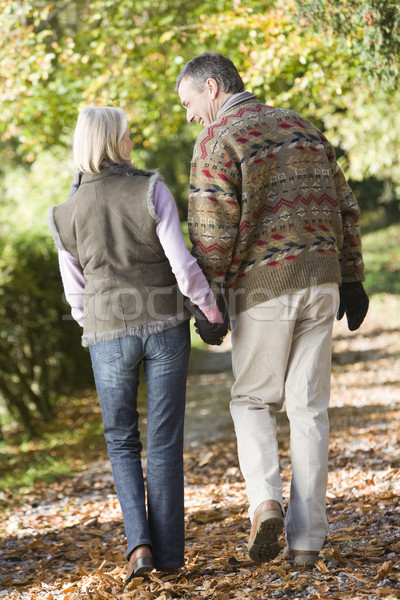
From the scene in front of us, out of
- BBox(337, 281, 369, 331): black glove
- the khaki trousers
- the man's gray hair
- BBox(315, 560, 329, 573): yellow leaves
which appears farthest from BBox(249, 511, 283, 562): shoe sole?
the man's gray hair

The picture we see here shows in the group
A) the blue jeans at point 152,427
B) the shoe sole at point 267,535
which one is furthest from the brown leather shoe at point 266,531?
the blue jeans at point 152,427

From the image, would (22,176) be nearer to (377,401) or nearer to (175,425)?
(377,401)

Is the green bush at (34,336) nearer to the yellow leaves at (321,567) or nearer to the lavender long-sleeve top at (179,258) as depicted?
the lavender long-sleeve top at (179,258)

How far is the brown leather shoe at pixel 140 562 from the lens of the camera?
2717 millimetres

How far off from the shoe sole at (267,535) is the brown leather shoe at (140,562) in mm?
409

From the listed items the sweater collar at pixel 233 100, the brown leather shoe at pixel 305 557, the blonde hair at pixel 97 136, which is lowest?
the brown leather shoe at pixel 305 557

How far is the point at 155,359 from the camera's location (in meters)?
2.75

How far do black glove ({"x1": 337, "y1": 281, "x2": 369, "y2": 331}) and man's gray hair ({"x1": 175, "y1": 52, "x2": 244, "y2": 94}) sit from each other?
1.03m

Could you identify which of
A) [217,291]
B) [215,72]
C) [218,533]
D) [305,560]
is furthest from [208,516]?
[215,72]

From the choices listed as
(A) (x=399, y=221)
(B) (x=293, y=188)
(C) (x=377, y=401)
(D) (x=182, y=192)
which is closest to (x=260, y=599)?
(B) (x=293, y=188)

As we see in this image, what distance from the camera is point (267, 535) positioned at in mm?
2623

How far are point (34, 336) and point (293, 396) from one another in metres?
5.26

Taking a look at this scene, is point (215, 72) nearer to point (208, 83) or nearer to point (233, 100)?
point (208, 83)

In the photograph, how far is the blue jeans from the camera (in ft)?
8.96
